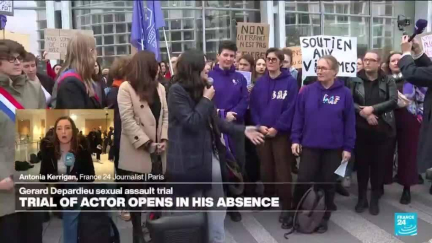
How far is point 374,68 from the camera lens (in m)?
5.05

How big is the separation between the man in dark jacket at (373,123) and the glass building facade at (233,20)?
276 inches

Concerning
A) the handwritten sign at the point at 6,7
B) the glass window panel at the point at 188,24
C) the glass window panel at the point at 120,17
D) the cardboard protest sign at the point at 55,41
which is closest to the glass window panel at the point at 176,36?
the glass window panel at the point at 188,24

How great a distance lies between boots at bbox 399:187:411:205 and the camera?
529 cm

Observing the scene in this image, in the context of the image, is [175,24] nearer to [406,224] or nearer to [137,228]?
[137,228]

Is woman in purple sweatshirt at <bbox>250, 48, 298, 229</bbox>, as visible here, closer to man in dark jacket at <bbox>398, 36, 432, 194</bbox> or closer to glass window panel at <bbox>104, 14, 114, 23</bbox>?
man in dark jacket at <bbox>398, 36, 432, 194</bbox>

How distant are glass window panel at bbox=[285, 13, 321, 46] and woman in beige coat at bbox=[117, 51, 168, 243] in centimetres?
1055

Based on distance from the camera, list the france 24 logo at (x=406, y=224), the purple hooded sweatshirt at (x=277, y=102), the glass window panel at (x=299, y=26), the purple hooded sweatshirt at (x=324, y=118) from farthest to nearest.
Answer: the glass window panel at (x=299, y=26)
the purple hooded sweatshirt at (x=277, y=102)
the purple hooded sweatshirt at (x=324, y=118)
the france 24 logo at (x=406, y=224)

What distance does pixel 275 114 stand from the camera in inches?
185

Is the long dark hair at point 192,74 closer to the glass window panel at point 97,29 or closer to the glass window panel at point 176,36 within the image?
the glass window panel at point 176,36

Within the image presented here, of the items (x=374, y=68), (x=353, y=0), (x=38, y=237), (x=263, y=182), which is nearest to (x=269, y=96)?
(x=263, y=182)

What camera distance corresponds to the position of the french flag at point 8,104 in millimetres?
3213

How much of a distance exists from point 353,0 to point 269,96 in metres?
12.0

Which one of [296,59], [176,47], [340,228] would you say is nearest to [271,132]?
[340,228]

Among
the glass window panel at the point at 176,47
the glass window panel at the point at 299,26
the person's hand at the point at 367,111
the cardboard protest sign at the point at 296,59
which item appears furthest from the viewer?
the glass window panel at the point at 299,26
